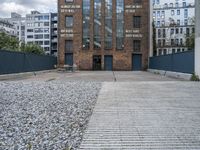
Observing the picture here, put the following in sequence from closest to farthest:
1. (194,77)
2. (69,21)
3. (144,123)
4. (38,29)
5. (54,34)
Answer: (144,123) < (194,77) < (69,21) < (54,34) < (38,29)

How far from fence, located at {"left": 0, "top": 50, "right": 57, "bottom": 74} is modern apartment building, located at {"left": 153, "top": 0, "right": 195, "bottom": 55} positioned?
6705 centimetres

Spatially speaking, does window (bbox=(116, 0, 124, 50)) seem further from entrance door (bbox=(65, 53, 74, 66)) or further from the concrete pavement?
the concrete pavement

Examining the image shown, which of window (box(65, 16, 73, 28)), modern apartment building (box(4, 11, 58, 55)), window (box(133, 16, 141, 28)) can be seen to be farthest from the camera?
modern apartment building (box(4, 11, 58, 55))

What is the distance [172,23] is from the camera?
105 meters

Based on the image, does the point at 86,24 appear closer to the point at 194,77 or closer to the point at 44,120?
the point at 194,77

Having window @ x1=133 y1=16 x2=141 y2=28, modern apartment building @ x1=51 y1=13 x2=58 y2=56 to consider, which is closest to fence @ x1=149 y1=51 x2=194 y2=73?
window @ x1=133 y1=16 x2=141 y2=28

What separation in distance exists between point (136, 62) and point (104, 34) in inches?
223

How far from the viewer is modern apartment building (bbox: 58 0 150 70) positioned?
4453 cm

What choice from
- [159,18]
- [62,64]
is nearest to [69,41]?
[62,64]

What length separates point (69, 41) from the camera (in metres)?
45.0

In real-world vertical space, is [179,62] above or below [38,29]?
below

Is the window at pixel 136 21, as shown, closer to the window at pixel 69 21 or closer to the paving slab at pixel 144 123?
the window at pixel 69 21

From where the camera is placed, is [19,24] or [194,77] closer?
[194,77]

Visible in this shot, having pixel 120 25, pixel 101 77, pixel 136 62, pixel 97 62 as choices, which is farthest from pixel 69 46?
pixel 101 77
